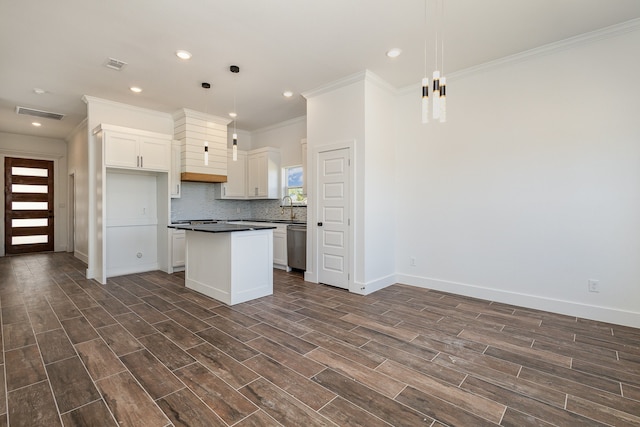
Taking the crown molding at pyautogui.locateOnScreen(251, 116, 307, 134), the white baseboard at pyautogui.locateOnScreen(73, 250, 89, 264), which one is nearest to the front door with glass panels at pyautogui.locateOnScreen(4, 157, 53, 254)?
the white baseboard at pyautogui.locateOnScreen(73, 250, 89, 264)

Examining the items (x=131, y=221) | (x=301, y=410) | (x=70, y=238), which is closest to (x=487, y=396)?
(x=301, y=410)

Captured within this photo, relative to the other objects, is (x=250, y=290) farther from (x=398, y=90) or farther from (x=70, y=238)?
(x=70, y=238)

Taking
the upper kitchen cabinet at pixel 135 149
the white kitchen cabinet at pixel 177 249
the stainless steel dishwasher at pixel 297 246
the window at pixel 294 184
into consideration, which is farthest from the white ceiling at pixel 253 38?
the white kitchen cabinet at pixel 177 249

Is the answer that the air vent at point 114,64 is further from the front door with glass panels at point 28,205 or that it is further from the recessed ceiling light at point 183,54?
the front door with glass panels at point 28,205

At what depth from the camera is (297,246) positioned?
5.38 metres

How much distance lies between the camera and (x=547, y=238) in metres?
3.52

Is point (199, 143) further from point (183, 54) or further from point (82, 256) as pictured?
point (82, 256)

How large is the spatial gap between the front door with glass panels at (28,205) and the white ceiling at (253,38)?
3493mm

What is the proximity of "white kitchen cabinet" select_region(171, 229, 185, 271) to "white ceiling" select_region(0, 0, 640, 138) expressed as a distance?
239cm

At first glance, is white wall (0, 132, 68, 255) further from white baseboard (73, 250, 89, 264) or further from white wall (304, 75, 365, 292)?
white wall (304, 75, 365, 292)

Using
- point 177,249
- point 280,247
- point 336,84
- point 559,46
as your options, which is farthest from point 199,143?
point 559,46

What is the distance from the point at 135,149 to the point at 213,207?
2.10 m

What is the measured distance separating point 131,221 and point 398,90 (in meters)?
5.13

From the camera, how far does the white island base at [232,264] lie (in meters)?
3.74
